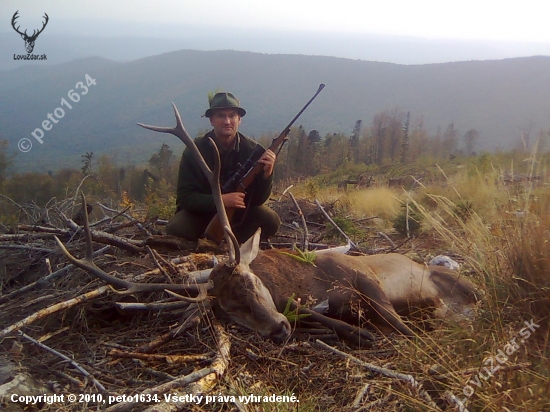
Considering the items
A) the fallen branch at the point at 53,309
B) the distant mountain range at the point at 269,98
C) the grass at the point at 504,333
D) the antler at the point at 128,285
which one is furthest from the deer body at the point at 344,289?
the distant mountain range at the point at 269,98

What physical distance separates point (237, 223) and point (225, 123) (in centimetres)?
115

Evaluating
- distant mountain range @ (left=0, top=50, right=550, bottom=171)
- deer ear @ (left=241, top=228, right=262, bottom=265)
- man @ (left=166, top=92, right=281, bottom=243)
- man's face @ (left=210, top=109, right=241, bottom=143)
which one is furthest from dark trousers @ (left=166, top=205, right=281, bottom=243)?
distant mountain range @ (left=0, top=50, right=550, bottom=171)

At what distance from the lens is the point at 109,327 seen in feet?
12.0

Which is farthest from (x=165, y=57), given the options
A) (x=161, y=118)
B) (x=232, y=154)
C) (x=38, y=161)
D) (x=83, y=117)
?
(x=232, y=154)

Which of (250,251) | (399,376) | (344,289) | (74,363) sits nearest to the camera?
(399,376)

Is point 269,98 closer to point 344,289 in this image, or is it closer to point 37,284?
point 37,284

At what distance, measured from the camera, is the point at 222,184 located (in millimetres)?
5508

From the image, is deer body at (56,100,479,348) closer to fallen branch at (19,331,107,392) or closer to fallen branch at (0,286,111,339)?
fallen branch at (0,286,111,339)

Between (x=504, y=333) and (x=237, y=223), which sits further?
(x=237, y=223)

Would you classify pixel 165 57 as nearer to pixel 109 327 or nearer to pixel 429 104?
pixel 429 104

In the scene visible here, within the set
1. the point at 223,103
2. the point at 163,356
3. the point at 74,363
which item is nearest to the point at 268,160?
the point at 223,103

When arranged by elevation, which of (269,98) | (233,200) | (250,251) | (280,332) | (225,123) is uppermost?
(225,123)

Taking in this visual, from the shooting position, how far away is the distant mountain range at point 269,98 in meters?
83.6

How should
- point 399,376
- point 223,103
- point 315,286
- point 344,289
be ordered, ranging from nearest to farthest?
point 399,376 < point 344,289 < point 315,286 < point 223,103
